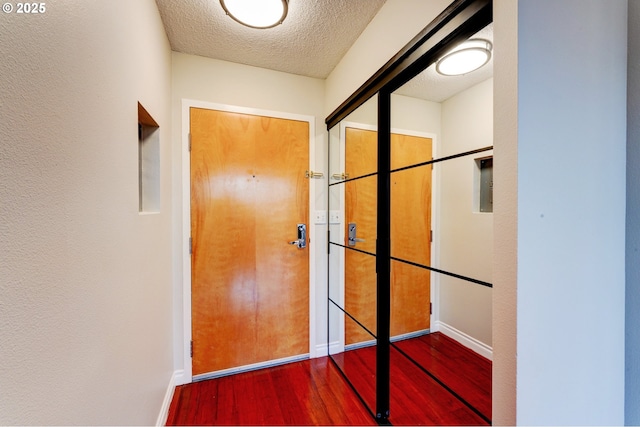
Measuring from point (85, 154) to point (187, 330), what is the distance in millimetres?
1611

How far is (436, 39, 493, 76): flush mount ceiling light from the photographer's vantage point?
0.97m

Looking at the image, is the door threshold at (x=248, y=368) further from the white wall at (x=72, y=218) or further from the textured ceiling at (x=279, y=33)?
the textured ceiling at (x=279, y=33)

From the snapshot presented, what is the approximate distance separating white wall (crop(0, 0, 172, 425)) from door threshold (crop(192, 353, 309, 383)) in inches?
30.3

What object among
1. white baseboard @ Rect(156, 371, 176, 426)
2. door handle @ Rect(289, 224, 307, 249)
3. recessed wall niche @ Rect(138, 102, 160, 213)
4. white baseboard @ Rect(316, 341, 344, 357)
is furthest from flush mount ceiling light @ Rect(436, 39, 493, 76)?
white baseboard @ Rect(156, 371, 176, 426)

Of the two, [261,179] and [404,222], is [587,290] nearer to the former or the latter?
[404,222]

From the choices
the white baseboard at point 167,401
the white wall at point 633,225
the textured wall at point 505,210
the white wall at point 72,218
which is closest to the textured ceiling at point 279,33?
the white wall at point 72,218

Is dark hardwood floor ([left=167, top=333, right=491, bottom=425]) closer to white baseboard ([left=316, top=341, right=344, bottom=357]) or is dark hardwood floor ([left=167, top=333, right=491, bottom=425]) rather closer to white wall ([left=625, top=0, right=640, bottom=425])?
white baseboard ([left=316, top=341, right=344, bottom=357])

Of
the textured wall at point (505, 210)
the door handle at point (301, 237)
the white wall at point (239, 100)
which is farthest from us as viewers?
the door handle at point (301, 237)

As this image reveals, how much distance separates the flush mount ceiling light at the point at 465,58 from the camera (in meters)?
0.97

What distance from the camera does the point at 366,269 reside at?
1.98 meters

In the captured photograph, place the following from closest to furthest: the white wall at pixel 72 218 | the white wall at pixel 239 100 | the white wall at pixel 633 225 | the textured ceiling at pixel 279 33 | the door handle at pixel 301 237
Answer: the white wall at pixel 72 218 < the white wall at pixel 633 225 < the textured ceiling at pixel 279 33 < the white wall at pixel 239 100 < the door handle at pixel 301 237

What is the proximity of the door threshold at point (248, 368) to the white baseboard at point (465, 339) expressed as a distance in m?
1.24

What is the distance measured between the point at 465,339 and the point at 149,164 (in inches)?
81.6

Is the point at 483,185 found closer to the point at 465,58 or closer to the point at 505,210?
the point at 505,210
